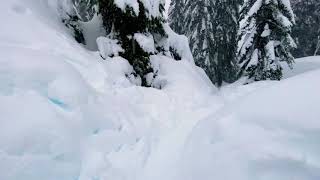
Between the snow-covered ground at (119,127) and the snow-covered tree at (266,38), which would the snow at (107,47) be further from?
the snow-covered tree at (266,38)

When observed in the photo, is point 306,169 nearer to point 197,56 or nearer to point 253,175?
point 253,175

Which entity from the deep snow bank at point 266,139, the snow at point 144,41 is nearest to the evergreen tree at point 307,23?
the snow at point 144,41

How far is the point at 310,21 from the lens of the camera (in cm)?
2709

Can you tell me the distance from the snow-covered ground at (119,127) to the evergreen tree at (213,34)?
1287 cm

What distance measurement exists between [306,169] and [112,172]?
2.76 m

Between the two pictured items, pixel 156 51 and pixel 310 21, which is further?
pixel 310 21

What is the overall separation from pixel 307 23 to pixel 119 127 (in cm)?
2483

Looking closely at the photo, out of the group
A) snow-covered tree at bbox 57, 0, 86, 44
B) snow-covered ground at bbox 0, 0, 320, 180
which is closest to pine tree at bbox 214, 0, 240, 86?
snow-covered tree at bbox 57, 0, 86, 44

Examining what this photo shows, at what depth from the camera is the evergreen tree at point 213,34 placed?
67.1ft

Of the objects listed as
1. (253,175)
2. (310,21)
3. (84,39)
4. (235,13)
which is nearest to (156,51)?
(84,39)

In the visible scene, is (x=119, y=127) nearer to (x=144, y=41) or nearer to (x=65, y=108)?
(x=65, y=108)

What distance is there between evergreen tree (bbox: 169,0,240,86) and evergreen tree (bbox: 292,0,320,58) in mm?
8218

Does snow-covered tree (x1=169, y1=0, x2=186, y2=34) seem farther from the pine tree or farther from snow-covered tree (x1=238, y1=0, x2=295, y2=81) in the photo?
snow-covered tree (x1=238, y1=0, x2=295, y2=81)

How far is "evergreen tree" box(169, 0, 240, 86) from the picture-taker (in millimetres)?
20453
